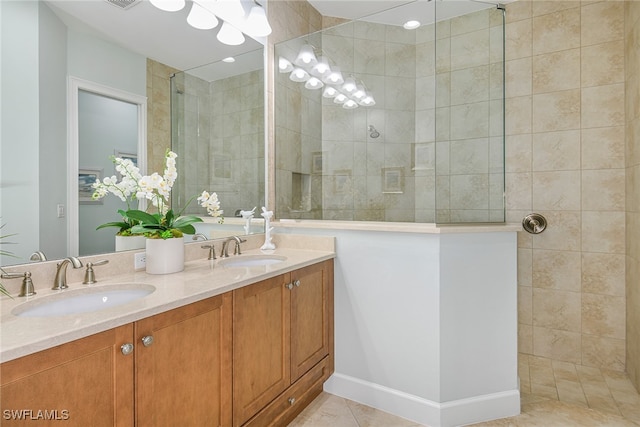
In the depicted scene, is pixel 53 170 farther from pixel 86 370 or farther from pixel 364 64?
pixel 364 64

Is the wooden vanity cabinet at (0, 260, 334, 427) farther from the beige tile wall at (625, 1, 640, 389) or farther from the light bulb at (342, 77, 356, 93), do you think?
the beige tile wall at (625, 1, 640, 389)

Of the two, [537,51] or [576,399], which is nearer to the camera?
[576,399]

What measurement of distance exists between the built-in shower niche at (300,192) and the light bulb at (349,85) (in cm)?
76

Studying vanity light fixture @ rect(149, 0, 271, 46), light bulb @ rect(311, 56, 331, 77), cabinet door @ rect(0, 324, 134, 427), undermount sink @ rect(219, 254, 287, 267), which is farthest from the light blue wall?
light bulb @ rect(311, 56, 331, 77)

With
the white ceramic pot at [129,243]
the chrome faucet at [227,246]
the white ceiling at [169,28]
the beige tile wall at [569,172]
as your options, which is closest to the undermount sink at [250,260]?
the chrome faucet at [227,246]

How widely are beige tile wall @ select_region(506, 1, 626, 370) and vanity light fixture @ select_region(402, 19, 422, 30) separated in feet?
3.09

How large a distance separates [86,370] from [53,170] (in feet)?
2.59

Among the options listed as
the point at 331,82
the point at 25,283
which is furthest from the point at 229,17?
the point at 25,283

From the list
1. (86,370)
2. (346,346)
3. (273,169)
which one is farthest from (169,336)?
(273,169)

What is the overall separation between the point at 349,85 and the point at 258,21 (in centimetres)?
84

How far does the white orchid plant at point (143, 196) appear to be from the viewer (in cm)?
147

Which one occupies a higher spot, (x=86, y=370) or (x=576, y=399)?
(x=86, y=370)

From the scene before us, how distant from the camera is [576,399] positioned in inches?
81.9

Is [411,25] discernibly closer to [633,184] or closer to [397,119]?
[397,119]
